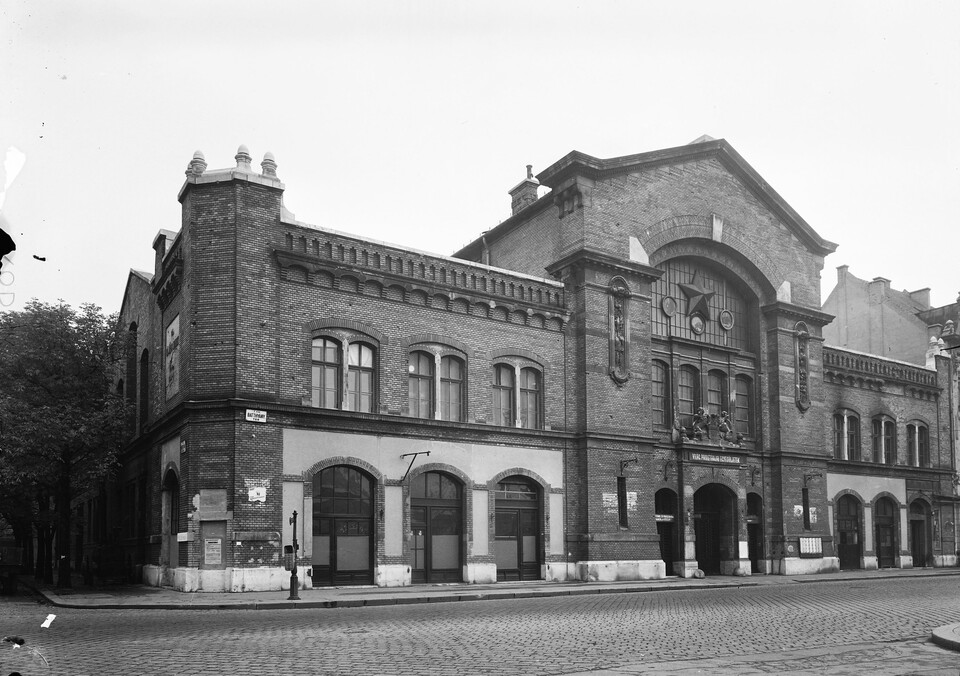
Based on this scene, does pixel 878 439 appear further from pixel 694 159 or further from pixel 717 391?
pixel 694 159

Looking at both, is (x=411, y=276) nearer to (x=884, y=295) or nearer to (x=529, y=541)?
(x=529, y=541)

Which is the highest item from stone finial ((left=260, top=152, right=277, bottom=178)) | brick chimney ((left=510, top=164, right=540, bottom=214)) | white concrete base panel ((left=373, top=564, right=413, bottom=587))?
brick chimney ((left=510, top=164, right=540, bottom=214))

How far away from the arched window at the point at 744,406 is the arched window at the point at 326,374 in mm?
16972

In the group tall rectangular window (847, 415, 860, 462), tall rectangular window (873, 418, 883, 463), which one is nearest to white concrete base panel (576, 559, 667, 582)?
tall rectangular window (847, 415, 860, 462)

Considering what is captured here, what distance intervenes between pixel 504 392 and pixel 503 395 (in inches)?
4.1

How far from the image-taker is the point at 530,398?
105 ft

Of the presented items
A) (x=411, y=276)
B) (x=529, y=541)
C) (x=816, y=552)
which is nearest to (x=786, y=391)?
(x=816, y=552)

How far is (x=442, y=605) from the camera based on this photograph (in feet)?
73.6

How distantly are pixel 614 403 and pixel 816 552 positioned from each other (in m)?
11.9

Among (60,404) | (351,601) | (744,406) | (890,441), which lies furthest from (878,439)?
(60,404)

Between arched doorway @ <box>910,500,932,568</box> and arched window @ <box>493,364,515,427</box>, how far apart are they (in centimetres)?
2365

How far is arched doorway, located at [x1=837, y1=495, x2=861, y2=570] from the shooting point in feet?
136

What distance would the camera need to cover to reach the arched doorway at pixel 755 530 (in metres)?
37.5

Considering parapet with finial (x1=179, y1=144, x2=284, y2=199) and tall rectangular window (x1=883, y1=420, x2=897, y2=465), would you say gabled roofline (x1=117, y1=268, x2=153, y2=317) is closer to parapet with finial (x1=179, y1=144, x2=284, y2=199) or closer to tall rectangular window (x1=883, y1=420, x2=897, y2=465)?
parapet with finial (x1=179, y1=144, x2=284, y2=199)
